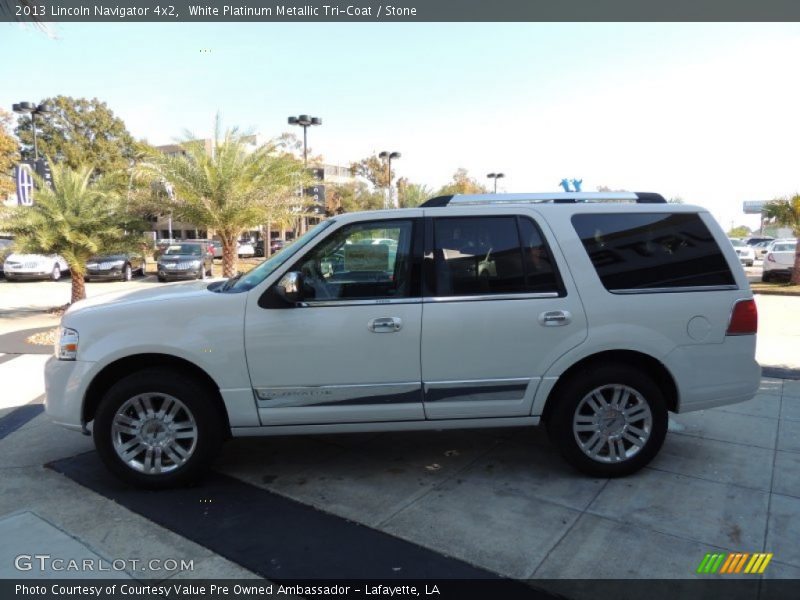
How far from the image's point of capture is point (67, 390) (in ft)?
12.3

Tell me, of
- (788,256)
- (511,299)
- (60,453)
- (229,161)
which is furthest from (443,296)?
(788,256)

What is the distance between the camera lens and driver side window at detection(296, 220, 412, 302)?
12.6 feet

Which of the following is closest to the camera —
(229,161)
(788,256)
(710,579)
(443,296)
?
(710,579)

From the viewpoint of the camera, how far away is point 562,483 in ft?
13.0

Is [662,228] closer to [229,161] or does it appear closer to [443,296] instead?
[443,296]

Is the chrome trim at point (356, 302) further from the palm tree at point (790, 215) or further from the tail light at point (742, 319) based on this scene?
the palm tree at point (790, 215)

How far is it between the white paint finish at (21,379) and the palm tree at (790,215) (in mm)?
21383

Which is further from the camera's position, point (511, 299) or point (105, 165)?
point (105, 165)

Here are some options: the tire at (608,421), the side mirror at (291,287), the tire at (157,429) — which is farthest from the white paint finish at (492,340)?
the tire at (157,429)

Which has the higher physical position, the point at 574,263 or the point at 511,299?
the point at 574,263

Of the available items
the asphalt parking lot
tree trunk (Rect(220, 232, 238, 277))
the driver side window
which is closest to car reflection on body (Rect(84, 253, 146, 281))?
tree trunk (Rect(220, 232, 238, 277))

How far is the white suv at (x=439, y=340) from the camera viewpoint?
3729 mm

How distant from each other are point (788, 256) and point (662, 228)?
19.8 m

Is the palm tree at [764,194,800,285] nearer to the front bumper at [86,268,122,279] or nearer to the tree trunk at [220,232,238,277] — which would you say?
the tree trunk at [220,232,238,277]
